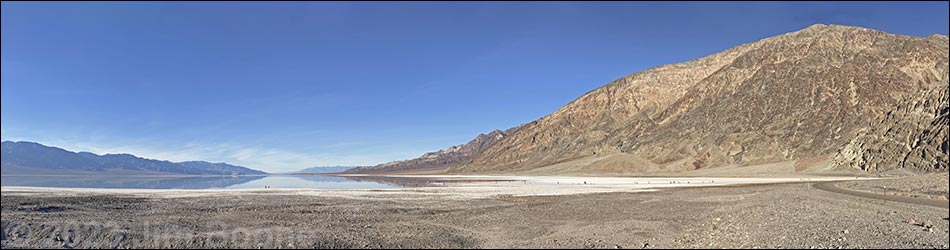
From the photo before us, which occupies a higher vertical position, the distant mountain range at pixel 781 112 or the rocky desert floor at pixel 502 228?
the distant mountain range at pixel 781 112

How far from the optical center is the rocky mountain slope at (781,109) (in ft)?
291

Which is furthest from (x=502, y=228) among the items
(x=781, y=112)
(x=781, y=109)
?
(x=781, y=109)

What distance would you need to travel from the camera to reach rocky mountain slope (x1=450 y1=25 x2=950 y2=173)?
88.6 metres

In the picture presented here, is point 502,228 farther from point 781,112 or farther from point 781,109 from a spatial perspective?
point 781,109

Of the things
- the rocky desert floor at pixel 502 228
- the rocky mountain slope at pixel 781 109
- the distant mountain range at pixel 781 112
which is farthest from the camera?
the rocky mountain slope at pixel 781 109

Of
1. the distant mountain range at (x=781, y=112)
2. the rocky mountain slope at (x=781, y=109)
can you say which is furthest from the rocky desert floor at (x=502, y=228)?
the rocky mountain slope at (x=781, y=109)

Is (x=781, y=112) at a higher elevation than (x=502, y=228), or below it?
higher

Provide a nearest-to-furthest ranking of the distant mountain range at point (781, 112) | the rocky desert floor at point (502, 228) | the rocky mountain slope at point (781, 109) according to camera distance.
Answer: the rocky desert floor at point (502, 228)
the distant mountain range at point (781, 112)
the rocky mountain slope at point (781, 109)

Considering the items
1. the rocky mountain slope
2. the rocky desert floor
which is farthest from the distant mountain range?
the rocky desert floor

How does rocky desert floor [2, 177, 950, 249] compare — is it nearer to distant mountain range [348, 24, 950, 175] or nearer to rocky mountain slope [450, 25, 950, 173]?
distant mountain range [348, 24, 950, 175]

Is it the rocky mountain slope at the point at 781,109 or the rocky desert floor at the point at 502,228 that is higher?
the rocky mountain slope at the point at 781,109

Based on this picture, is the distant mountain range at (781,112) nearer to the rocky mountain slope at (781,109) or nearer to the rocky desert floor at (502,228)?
the rocky mountain slope at (781,109)

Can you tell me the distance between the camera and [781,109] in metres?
128

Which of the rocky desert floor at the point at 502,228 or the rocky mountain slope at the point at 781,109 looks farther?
the rocky mountain slope at the point at 781,109
